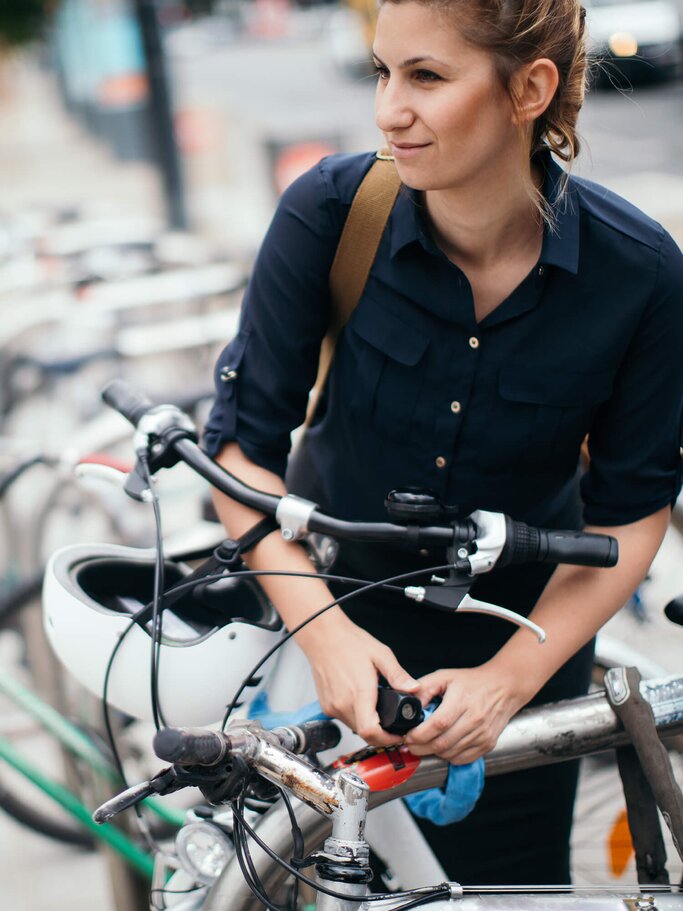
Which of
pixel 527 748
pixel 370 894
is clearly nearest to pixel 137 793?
pixel 370 894

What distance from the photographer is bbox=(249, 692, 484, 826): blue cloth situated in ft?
4.72

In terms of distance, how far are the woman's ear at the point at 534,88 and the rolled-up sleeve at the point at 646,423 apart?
263mm

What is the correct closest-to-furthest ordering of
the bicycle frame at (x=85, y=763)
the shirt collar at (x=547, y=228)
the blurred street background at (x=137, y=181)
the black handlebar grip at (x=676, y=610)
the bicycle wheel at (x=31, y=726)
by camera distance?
the shirt collar at (x=547, y=228), the black handlebar grip at (x=676, y=610), the bicycle frame at (x=85, y=763), the bicycle wheel at (x=31, y=726), the blurred street background at (x=137, y=181)

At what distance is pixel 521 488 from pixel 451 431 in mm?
168

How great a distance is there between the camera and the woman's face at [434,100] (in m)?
1.29

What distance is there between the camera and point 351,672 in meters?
1.41

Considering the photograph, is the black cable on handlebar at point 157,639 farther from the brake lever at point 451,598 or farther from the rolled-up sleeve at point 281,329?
the brake lever at point 451,598

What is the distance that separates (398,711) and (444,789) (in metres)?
0.21

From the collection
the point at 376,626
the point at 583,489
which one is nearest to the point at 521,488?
the point at 583,489

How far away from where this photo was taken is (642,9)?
47.1 ft

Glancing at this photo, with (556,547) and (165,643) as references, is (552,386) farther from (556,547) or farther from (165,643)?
(165,643)

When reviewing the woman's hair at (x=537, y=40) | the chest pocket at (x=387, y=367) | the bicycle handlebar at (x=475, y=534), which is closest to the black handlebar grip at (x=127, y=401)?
the bicycle handlebar at (x=475, y=534)

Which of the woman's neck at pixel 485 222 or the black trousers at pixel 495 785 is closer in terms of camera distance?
the woman's neck at pixel 485 222

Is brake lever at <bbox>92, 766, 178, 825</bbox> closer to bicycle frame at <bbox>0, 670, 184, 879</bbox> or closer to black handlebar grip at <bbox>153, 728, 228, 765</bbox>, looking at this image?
black handlebar grip at <bbox>153, 728, 228, 765</bbox>
